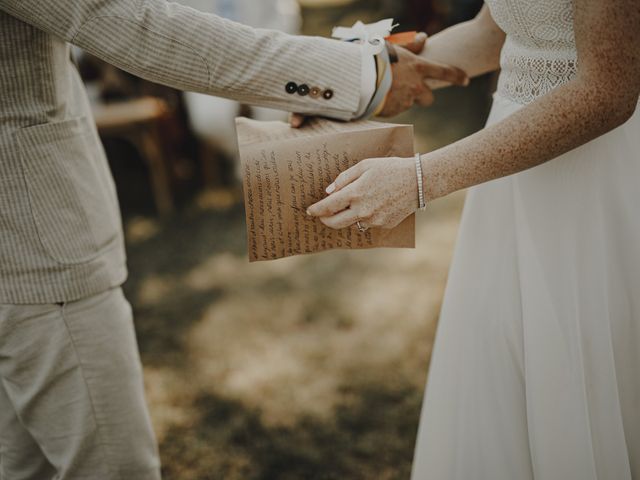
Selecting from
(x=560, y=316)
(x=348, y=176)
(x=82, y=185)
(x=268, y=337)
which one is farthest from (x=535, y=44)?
(x=268, y=337)

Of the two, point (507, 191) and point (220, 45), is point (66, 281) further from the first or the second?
point (507, 191)

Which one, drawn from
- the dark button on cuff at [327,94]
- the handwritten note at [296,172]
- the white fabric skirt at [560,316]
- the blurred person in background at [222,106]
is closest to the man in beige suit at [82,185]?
the dark button on cuff at [327,94]

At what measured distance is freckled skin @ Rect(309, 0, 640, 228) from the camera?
93cm

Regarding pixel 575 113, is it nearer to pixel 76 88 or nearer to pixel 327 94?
pixel 327 94

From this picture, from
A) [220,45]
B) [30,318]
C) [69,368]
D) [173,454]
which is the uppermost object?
[220,45]

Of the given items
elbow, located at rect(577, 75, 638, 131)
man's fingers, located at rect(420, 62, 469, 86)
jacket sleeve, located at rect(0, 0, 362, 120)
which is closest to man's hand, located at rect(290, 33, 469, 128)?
man's fingers, located at rect(420, 62, 469, 86)

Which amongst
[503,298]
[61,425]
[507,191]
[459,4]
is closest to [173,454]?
[61,425]

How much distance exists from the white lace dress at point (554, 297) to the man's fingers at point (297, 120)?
0.44 m

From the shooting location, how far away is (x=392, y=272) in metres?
3.27

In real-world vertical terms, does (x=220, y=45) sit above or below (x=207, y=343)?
above

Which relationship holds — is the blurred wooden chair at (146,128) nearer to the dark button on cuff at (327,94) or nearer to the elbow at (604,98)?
the dark button on cuff at (327,94)

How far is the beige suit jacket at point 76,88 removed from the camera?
1.09 m

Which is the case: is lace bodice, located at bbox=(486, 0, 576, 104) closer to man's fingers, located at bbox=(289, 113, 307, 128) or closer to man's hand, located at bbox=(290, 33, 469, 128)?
man's hand, located at bbox=(290, 33, 469, 128)

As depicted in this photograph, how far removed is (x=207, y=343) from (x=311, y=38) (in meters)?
1.92
